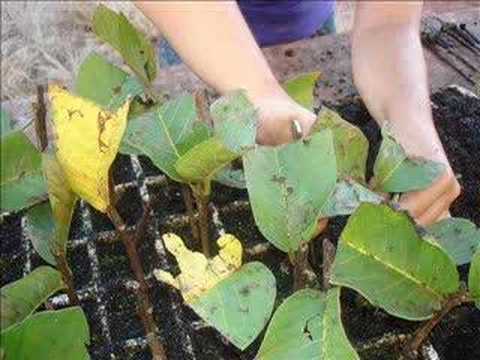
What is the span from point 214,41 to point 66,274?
1.19 feet

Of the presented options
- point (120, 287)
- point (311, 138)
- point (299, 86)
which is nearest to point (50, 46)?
point (299, 86)

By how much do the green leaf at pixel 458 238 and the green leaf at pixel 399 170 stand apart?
→ 33 mm

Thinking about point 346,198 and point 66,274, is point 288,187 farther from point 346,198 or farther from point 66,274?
point 66,274

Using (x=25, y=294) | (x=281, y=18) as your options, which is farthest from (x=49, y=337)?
(x=281, y=18)

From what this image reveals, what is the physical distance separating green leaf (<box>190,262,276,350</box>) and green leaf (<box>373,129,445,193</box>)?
0.47ft

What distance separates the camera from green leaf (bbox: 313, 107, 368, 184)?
572 millimetres

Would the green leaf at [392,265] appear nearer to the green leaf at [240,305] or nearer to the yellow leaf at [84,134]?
the green leaf at [240,305]

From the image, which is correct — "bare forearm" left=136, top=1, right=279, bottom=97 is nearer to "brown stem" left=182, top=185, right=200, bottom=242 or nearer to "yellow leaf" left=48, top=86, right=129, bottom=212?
"brown stem" left=182, top=185, right=200, bottom=242

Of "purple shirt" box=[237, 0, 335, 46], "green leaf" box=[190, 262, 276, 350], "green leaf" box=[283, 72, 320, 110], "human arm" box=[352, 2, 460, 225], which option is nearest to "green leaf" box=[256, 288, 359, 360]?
"green leaf" box=[190, 262, 276, 350]

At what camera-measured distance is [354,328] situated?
61 centimetres

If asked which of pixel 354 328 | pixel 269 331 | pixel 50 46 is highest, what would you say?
pixel 269 331

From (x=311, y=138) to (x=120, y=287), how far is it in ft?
0.81

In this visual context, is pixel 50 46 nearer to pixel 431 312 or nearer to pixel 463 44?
pixel 463 44

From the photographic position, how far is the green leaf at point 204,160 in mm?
504
